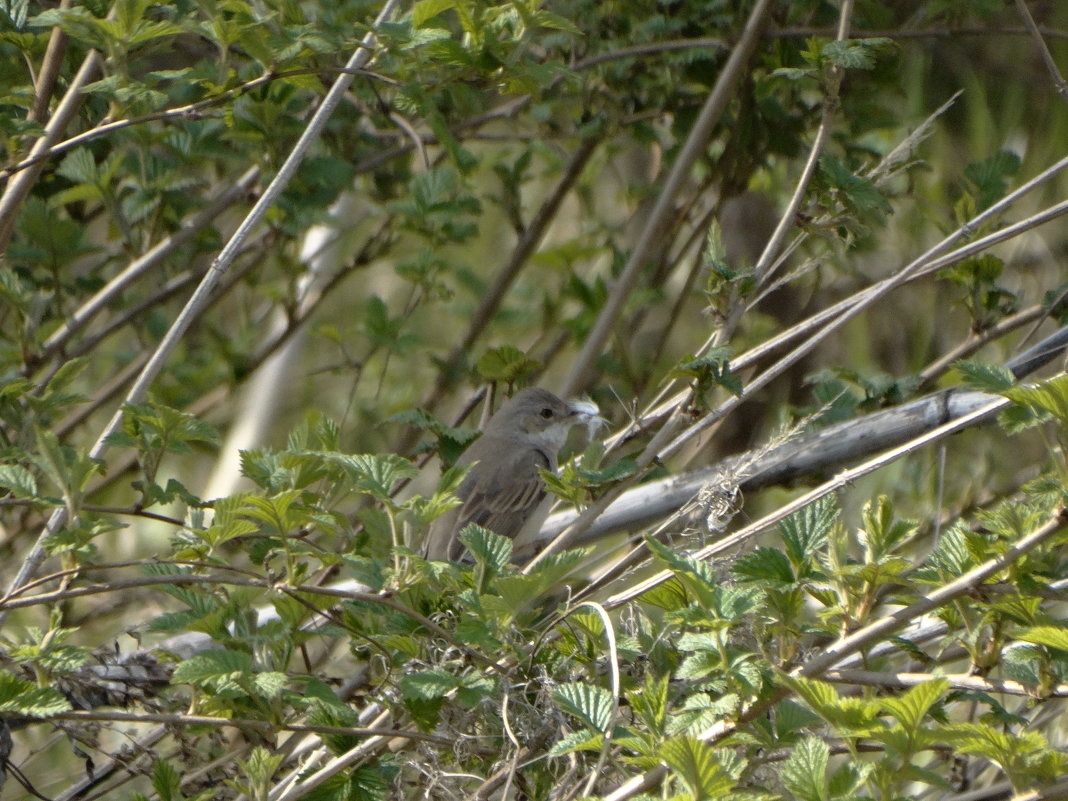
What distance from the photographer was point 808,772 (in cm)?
177

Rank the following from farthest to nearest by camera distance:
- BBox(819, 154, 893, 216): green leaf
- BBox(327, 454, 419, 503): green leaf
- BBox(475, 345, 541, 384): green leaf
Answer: BBox(475, 345, 541, 384): green leaf → BBox(819, 154, 893, 216): green leaf → BBox(327, 454, 419, 503): green leaf

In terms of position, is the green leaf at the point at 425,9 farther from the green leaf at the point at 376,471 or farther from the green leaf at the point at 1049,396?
the green leaf at the point at 1049,396

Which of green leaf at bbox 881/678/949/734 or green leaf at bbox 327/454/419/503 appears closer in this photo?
green leaf at bbox 881/678/949/734

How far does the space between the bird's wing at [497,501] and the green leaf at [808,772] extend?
2.95 metres

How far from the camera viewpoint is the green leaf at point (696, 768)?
1.74 m

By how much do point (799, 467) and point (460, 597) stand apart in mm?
1632

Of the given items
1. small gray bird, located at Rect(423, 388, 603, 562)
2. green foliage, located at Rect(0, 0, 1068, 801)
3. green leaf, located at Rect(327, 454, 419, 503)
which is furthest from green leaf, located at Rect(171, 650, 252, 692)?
small gray bird, located at Rect(423, 388, 603, 562)

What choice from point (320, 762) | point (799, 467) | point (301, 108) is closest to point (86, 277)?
point (301, 108)

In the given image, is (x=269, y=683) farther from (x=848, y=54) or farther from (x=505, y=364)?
(x=848, y=54)

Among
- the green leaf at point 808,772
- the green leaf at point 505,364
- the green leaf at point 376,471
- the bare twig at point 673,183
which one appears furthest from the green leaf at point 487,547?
the bare twig at point 673,183

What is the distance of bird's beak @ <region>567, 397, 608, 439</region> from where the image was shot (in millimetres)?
4547

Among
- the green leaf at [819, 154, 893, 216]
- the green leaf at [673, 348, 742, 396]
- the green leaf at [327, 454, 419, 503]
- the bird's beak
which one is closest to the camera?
the green leaf at [327, 454, 419, 503]

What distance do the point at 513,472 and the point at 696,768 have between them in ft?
11.1

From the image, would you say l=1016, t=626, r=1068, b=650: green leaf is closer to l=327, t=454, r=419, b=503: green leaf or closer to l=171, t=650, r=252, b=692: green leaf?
l=327, t=454, r=419, b=503: green leaf
